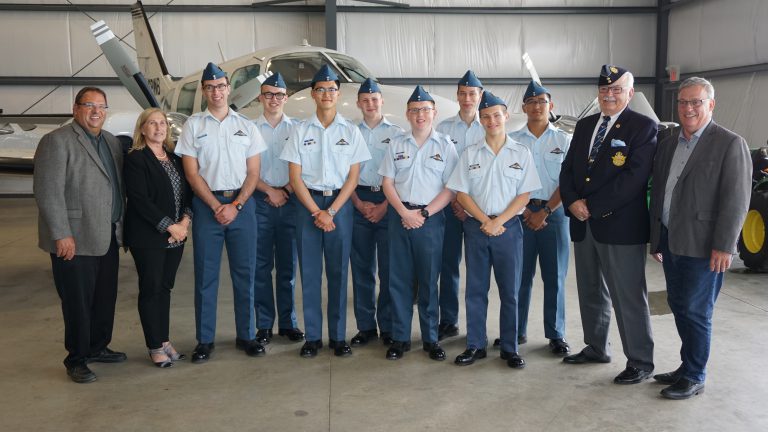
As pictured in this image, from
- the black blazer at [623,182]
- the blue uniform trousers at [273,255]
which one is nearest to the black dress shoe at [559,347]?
the black blazer at [623,182]

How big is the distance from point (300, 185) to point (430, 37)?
40.5 feet

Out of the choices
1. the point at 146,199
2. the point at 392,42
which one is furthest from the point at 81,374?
the point at 392,42

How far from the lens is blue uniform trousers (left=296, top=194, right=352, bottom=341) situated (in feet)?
14.7

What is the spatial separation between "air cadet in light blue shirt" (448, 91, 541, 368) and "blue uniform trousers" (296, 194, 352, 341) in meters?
0.80

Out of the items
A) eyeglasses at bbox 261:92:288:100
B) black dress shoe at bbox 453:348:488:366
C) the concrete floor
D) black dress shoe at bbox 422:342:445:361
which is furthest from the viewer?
eyeglasses at bbox 261:92:288:100

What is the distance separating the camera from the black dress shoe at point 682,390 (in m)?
3.73

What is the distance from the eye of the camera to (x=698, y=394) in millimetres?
3799

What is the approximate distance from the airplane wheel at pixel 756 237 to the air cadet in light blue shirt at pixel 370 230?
445 centimetres

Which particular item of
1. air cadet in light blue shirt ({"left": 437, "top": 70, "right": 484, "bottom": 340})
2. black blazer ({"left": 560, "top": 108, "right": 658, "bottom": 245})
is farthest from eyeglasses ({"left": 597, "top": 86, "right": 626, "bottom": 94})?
air cadet in light blue shirt ({"left": 437, "top": 70, "right": 484, "bottom": 340})

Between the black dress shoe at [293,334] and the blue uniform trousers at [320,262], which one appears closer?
the blue uniform trousers at [320,262]

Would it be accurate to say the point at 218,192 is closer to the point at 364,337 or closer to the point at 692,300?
the point at 364,337

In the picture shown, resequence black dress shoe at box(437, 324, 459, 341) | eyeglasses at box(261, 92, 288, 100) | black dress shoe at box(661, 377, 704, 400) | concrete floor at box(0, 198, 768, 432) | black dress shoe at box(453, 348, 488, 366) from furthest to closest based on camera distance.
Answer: black dress shoe at box(437, 324, 459, 341) → eyeglasses at box(261, 92, 288, 100) → black dress shoe at box(453, 348, 488, 366) → black dress shoe at box(661, 377, 704, 400) → concrete floor at box(0, 198, 768, 432)

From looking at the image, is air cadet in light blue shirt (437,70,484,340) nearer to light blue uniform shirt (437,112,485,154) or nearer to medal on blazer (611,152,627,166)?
light blue uniform shirt (437,112,485,154)

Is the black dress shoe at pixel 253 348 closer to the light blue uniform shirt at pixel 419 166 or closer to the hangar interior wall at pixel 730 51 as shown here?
the light blue uniform shirt at pixel 419 166
